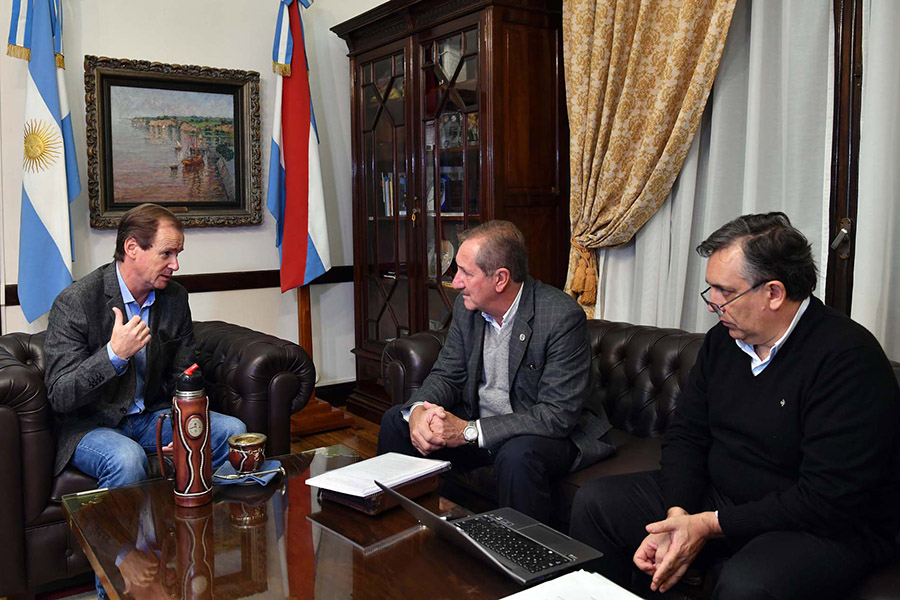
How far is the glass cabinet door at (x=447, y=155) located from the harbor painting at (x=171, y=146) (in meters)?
1.10

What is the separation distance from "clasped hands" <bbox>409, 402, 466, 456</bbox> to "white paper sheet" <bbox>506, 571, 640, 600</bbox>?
841 mm

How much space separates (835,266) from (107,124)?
3.21 meters

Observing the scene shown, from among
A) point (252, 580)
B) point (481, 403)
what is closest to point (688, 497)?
point (481, 403)

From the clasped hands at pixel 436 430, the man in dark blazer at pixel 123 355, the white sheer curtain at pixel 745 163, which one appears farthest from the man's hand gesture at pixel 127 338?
the white sheer curtain at pixel 745 163

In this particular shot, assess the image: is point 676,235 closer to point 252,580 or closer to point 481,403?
point 481,403

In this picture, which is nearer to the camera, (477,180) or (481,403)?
(481,403)

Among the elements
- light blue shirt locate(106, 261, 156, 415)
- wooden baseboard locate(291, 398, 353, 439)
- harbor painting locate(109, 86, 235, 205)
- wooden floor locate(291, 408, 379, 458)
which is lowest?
wooden floor locate(291, 408, 379, 458)

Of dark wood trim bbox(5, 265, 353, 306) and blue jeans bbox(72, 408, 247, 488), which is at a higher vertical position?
dark wood trim bbox(5, 265, 353, 306)

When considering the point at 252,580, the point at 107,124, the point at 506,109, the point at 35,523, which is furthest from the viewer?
the point at 107,124

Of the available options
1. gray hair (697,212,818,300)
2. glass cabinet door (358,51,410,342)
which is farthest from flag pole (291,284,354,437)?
gray hair (697,212,818,300)

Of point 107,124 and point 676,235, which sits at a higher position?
point 107,124

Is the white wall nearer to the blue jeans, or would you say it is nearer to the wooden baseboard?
the wooden baseboard

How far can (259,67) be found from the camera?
420 centimetres

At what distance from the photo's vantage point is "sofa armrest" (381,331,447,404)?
8.66 ft
